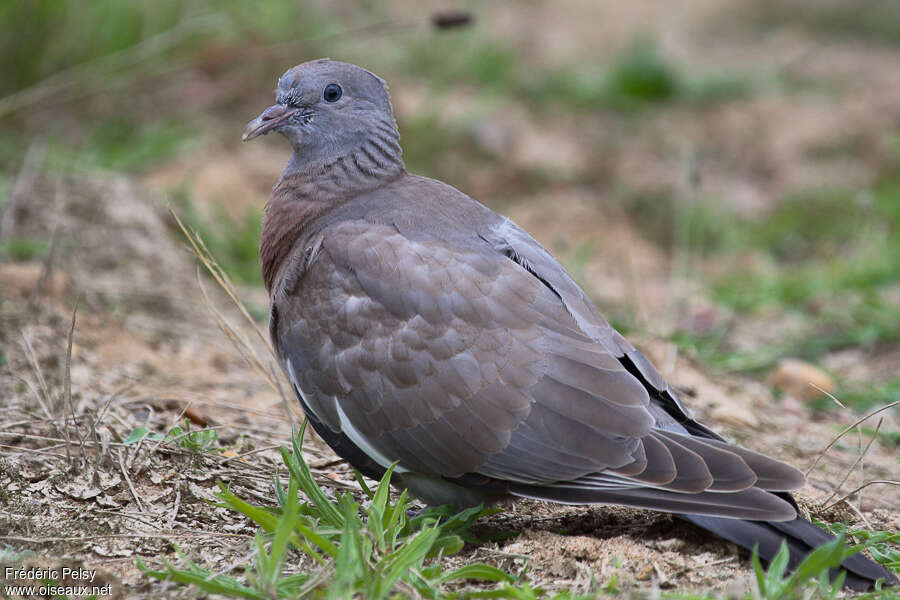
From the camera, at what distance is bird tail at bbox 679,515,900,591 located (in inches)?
107

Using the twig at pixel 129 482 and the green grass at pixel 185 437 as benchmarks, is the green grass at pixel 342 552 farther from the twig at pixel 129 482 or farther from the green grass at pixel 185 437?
the green grass at pixel 185 437

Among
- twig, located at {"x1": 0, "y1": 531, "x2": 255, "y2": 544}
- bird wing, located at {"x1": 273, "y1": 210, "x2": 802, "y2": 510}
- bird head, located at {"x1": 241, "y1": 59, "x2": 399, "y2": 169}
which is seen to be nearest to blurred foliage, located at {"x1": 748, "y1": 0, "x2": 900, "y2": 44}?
bird head, located at {"x1": 241, "y1": 59, "x2": 399, "y2": 169}

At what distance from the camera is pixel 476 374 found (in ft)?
10.2

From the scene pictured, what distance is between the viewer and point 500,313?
3186 millimetres

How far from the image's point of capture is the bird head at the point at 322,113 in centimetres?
389

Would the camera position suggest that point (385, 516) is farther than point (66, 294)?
No

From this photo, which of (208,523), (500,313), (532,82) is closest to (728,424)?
(500,313)

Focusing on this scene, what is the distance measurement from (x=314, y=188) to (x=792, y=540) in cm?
199

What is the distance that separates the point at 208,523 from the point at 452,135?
508 cm

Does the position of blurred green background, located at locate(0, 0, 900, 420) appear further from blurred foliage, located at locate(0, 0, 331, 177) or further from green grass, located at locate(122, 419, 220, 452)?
green grass, located at locate(122, 419, 220, 452)

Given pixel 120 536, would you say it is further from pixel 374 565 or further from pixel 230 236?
pixel 230 236

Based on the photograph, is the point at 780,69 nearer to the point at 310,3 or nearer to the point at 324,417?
the point at 310,3

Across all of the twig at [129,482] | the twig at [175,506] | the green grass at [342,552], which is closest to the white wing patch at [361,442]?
the green grass at [342,552]

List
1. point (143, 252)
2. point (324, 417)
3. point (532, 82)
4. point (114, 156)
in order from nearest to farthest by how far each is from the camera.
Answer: point (324, 417) → point (143, 252) → point (114, 156) → point (532, 82)
